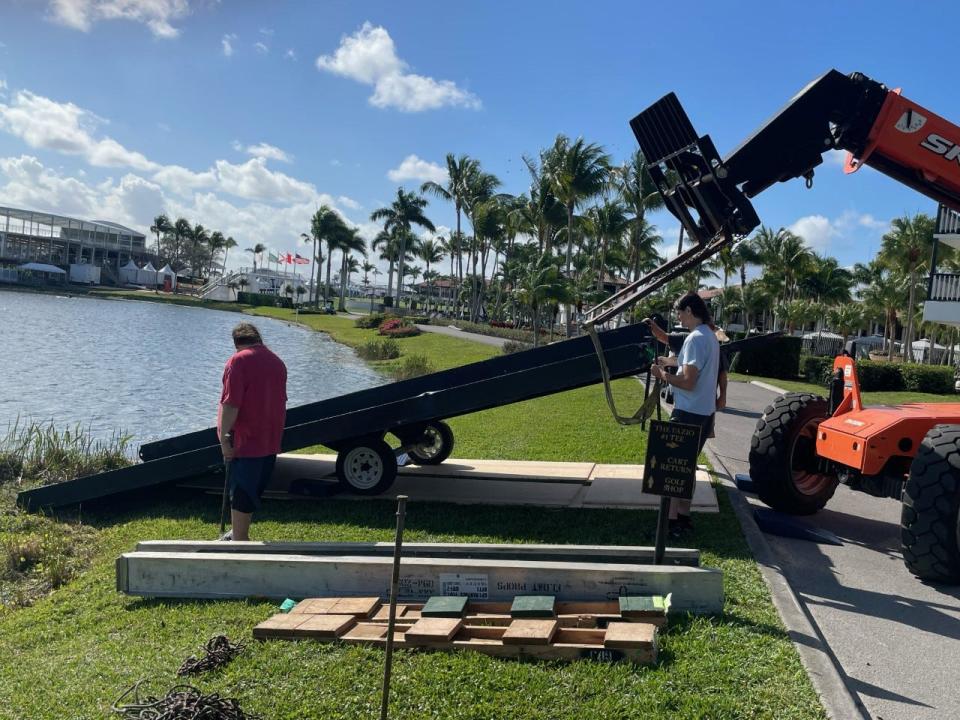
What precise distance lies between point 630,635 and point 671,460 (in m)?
1.36

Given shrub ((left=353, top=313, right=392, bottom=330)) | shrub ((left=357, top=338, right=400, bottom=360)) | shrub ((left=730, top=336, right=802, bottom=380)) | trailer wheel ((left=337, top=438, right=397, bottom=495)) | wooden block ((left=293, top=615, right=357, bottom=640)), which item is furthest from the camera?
shrub ((left=353, top=313, right=392, bottom=330))

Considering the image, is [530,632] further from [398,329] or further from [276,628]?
[398,329]

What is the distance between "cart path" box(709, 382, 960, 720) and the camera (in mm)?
4066

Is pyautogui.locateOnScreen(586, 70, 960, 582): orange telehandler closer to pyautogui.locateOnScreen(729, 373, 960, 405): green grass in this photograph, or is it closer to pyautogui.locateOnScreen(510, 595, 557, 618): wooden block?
pyautogui.locateOnScreen(510, 595, 557, 618): wooden block

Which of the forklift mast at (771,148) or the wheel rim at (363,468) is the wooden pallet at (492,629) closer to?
the forklift mast at (771,148)

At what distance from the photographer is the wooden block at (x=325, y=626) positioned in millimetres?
4547

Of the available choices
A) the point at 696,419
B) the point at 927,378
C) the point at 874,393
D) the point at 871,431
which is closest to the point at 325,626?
the point at 696,419

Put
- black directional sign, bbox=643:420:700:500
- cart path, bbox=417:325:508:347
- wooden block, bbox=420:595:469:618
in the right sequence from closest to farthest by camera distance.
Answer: wooden block, bbox=420:595:469:618
black directional sign, bbox=643:420:700:500
cart path, bbox=417:325:508:347

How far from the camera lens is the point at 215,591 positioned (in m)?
5.50

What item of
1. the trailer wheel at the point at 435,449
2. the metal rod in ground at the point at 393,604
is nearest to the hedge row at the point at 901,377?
the trailer wheel at the point at 435,449

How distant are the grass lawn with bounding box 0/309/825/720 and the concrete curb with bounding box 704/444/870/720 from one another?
8 cm

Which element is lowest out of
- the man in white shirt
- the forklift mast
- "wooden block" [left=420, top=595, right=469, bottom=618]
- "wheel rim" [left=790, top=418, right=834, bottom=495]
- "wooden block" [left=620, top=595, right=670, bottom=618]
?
"wooden block" [left=420, top=595, right=469, bottom=618]

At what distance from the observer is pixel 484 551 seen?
5.58 meters

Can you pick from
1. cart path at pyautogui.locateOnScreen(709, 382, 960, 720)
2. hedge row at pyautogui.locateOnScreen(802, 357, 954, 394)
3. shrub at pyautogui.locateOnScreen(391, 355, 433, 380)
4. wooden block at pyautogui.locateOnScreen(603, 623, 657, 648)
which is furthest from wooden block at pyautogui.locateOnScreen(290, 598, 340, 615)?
hedge row at pyautogui.locateOnScreen(802, 357, 954, 394)
